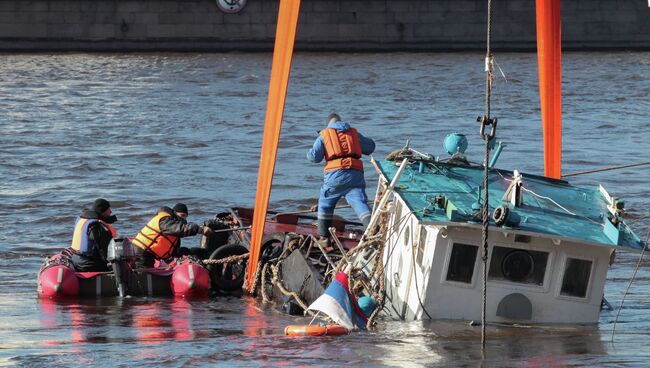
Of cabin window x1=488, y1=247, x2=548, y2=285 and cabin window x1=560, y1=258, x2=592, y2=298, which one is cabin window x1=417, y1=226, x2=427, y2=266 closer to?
cabin window x1=488, y1=247, x2=548, y2=285

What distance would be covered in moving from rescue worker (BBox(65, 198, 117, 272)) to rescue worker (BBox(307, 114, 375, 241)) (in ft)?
8.12

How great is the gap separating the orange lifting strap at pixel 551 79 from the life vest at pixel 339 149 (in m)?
2.68

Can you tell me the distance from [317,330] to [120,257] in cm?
333

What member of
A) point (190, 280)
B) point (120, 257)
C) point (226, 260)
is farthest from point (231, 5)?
point (120, 257)

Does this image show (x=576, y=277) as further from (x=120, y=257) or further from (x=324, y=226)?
(x=120, y=257)

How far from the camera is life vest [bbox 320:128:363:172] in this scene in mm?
14734

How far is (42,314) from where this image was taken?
14328mm

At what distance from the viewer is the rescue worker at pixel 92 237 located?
15016mm

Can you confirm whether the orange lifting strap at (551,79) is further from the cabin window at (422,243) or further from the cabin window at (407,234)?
the cabin window at (422,243)

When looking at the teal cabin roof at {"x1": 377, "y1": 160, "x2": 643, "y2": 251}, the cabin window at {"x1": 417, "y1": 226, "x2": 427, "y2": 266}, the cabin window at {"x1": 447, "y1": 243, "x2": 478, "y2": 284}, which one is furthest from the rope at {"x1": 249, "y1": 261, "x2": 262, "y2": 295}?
the cabin window at {"x1": 447, "y1": 243, "x2": 478, "y2": 284}

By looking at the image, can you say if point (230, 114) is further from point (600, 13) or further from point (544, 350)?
point (544, 350)

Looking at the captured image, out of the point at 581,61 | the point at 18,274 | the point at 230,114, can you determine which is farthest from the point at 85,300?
the point at 581,61

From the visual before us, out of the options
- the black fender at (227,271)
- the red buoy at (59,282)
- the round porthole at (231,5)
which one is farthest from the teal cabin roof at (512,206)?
the round porthole at (231,5)

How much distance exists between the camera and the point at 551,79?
16.1 m
